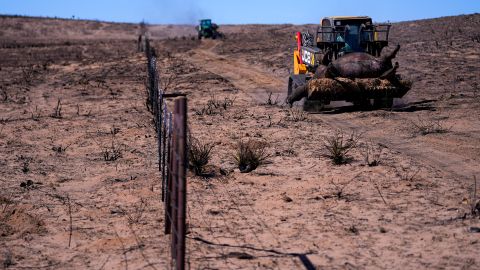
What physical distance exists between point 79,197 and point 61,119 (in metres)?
6.83

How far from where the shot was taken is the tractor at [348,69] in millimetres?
13430

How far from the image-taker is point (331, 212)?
7031 mm

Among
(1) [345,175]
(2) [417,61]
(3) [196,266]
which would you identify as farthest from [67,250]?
(2) [417,61]

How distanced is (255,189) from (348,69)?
651 cm

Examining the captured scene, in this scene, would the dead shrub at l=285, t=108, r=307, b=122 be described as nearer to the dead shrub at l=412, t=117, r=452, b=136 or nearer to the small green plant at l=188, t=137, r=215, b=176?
the dead shrub at l=412, t=117, r=452, b=136

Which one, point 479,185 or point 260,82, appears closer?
point 479,185

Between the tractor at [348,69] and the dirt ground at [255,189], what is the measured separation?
0.46m

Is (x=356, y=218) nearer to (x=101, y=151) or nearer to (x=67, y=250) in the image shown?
(x=67, y=250)

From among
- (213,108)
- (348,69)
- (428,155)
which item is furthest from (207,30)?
(428,155)

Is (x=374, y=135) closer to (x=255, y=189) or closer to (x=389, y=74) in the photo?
(x=389, y=74)

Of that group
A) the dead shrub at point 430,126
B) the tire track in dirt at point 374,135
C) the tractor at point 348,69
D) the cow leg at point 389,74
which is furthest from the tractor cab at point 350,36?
the dead shrub at point 430,126

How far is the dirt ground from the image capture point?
235 inches

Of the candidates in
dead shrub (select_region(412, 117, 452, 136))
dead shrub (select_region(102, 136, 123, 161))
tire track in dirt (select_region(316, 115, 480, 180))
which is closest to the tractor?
tire track in dirt (select_region(316, 115, 480, 180))

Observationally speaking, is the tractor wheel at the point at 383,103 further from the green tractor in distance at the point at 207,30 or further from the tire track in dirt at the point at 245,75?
the green tractor in distance at the point at 207,30
